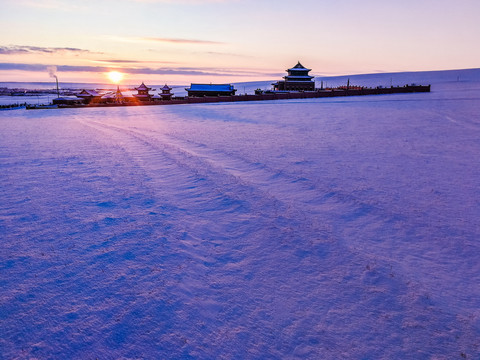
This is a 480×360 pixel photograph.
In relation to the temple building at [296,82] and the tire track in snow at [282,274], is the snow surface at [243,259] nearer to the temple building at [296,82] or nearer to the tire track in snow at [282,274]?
the tire track in snow at [282,274]

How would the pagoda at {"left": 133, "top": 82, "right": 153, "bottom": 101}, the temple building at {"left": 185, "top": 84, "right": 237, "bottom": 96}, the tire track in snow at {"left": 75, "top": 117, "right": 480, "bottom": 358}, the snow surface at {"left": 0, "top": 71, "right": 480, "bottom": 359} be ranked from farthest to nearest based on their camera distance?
the pagoda at {"left": 133, "top": 82, "right": 153, "bottom": 101}, the temple building at {"left": 185, "top": 84, "right": 237, "bottom": 96}, the tire track in snow at {"left": 75, "top": 117, "right": 480, "bottom": 358}, the snow surface at {"left": 0, "top": 71, "right": 480, "bottom": 359}

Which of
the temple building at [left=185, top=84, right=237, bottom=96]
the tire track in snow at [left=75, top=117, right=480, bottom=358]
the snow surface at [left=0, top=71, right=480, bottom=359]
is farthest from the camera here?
the temple building at [left=185, top=84, right=237, bottom=96]

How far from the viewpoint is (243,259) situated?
4.93 meters

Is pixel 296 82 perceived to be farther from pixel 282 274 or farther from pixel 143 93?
pixel 282 274

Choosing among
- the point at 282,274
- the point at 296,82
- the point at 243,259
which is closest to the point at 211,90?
the point at 296,82

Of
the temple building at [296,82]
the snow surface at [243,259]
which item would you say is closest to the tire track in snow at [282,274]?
the snow surface at [243,259]

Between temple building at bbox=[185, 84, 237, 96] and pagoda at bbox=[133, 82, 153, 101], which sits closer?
temple building at bbox=[185, 84, 237, 96]

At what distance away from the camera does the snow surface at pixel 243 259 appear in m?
3.38

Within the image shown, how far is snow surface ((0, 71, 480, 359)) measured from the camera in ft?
11.1

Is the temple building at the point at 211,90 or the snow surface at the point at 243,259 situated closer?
the snow surface at the point at 243,259

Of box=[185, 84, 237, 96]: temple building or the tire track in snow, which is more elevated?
box=[185, 84, 237, 96]: temple building

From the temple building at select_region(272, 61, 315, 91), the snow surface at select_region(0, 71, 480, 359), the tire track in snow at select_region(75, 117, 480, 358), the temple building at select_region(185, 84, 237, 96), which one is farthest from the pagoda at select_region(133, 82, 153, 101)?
the tire track in snow at select_region(75, 117, 480, 358)

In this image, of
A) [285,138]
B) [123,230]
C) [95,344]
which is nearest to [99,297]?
[95,344]

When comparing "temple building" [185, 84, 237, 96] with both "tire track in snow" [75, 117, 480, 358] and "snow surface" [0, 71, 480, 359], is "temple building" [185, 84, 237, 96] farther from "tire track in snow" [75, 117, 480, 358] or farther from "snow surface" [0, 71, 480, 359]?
"tire track in snow" [75, 117, 480, 358]
